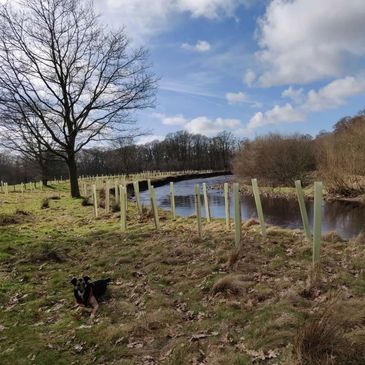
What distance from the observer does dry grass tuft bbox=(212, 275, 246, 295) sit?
21.6 ft

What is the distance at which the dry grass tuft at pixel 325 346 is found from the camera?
4215 mm

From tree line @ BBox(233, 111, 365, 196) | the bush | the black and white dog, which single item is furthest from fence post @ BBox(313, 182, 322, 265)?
the bush

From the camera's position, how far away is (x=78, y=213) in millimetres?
19453

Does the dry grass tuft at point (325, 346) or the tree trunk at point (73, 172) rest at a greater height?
the tree trunk at point (73, 172)

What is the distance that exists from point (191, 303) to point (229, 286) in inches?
26.9

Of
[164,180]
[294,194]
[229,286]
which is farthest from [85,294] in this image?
[164,180]

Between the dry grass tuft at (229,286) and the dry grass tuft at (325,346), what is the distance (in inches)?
80.4

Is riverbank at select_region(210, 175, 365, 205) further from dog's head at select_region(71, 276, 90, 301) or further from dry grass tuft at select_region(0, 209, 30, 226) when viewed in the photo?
dog's head at select_region(71, 276, 90, 301)

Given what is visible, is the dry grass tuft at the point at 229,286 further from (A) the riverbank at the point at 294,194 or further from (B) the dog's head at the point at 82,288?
(A) the riverbank at the point at 294,194

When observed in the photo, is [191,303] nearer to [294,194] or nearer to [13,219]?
[13,219]

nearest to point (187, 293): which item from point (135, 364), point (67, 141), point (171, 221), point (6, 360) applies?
point (135, 364)

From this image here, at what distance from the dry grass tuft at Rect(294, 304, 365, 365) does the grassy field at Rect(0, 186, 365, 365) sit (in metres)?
0.01

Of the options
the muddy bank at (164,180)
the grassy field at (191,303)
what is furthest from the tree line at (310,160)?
the grassy field at (191,303)

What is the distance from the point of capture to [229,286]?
670cm
